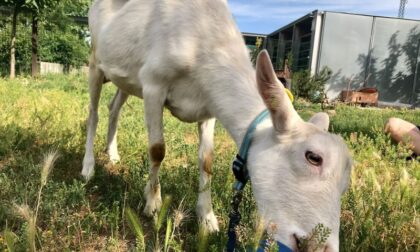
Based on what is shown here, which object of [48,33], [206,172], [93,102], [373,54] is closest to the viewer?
[206,172]

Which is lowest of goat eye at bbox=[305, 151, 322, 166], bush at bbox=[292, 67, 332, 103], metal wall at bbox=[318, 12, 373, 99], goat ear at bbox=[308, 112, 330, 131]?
bush at bbox=[292, 67, 332, 103]

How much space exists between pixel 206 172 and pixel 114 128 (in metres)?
1.74

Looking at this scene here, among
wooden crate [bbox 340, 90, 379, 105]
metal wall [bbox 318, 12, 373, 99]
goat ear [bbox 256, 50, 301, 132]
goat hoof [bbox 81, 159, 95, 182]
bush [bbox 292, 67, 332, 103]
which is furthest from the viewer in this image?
metal wall [bbox 318, 12, 373, 99]

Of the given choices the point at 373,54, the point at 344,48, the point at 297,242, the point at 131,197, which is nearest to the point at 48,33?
the point at 344,48

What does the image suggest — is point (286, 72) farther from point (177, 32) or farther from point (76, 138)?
point (177, 32)

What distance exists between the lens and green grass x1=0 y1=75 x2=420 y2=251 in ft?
9.23

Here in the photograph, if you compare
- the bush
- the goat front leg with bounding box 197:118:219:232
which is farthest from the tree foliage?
the goat front leg with bounding box 197:118:219:232

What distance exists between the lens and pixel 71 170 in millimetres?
4418

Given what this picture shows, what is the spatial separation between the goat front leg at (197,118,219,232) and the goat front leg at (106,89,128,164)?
1180mm

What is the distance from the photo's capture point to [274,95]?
7.72 ft

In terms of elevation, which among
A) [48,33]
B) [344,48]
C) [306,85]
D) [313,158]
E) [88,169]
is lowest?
[306,85]

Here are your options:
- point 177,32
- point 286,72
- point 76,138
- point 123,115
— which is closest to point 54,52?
point 286,72

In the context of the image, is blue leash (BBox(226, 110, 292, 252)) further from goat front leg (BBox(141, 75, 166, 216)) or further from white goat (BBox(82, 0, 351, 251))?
goat front leg (BBox(141, 75, 166, 216))

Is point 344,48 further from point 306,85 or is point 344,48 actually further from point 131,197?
point 131,197
